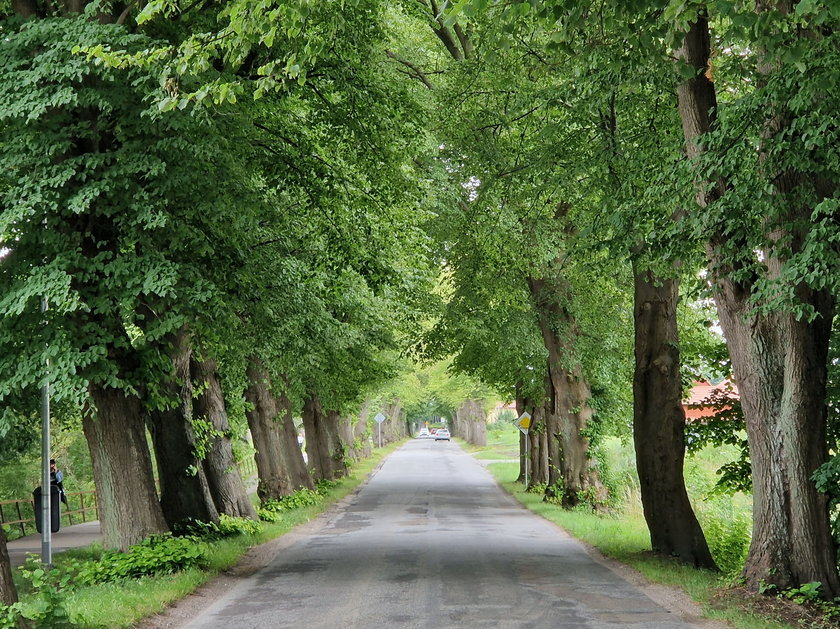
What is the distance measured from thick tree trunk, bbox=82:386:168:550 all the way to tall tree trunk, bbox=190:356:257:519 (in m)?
5.20

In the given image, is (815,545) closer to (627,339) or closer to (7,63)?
(7,63)

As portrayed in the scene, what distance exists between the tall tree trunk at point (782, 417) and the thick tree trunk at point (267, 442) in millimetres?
16176

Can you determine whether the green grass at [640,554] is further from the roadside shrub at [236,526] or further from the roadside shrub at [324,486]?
the roadside shrub at [324,486]

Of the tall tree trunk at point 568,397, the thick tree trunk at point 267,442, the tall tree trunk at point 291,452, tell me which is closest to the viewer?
the thick tree trunk at point 267,442

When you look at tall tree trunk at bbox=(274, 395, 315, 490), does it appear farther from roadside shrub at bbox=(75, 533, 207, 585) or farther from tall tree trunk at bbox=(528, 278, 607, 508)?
roadside shrub at bbox=(75, 533, 207, 585)

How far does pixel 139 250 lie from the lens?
12859 millimetres

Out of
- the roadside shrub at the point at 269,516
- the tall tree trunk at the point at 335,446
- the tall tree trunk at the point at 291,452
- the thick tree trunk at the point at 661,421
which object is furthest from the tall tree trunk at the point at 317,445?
the thick tree trunk at the point at 661,421

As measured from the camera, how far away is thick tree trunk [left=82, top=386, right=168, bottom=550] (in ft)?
45.0

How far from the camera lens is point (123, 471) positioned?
13.8 m

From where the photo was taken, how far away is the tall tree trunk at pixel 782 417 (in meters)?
11.3

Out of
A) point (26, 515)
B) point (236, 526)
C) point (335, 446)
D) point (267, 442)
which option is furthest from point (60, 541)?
point (335, 446)

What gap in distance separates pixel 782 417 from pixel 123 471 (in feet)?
29.1

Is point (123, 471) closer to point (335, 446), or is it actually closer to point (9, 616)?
point (9, 616)

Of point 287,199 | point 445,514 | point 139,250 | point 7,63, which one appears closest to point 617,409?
point 445,514
